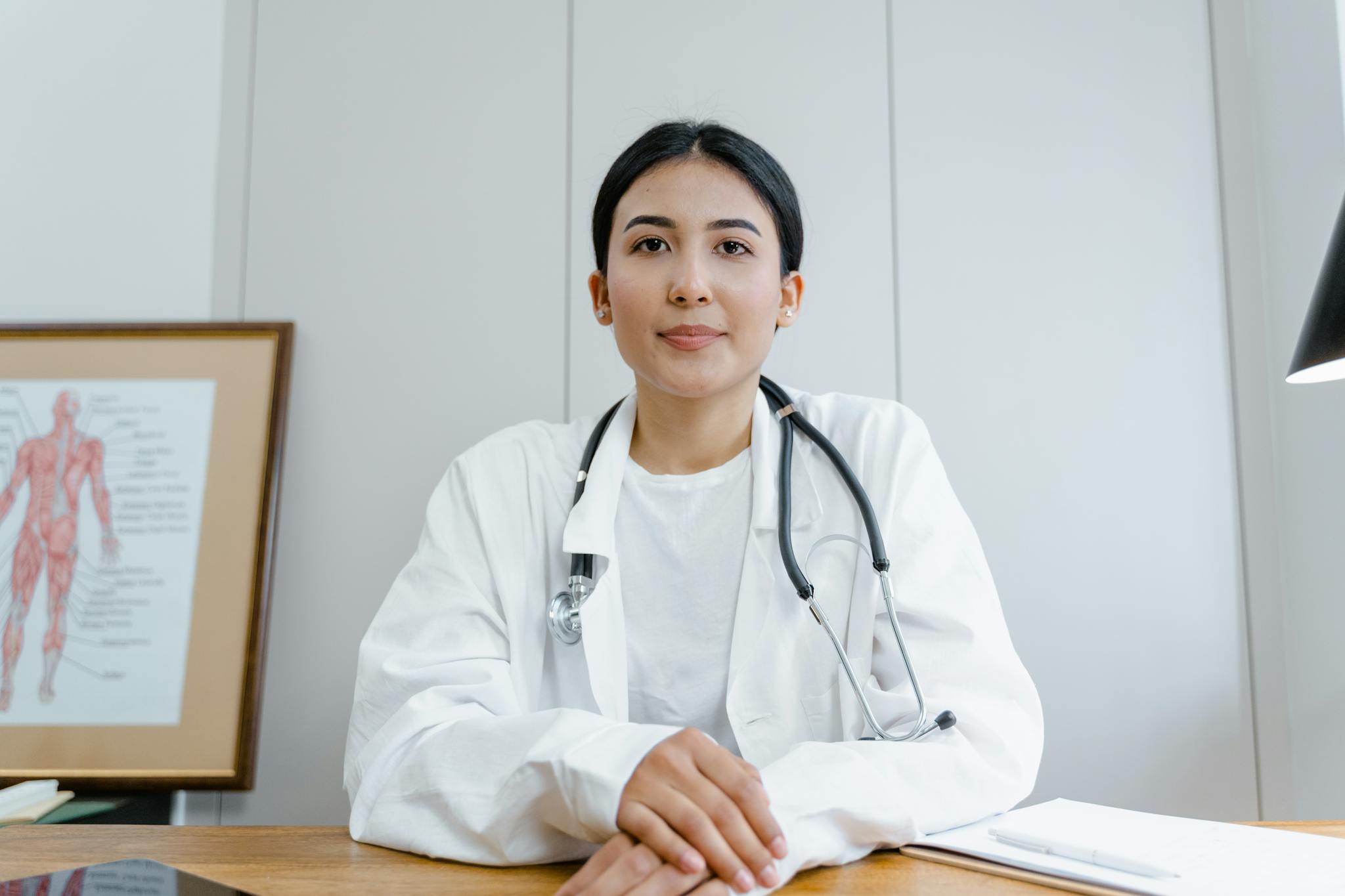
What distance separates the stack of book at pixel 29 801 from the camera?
145cm

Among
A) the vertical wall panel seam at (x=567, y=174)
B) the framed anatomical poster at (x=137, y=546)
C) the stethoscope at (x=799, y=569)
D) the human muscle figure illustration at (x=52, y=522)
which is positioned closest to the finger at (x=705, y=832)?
the stethoscope at (x=799, y=569)

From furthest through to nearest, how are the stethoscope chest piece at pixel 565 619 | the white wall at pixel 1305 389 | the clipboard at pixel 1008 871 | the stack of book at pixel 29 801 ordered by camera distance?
the white wall at pixel 1305 389 → the stack of book at pixel 29 801 → the stethoscope chest piece at pixel 565 619 → the clipboard at pixel 1008 871

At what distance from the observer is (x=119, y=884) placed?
732mm

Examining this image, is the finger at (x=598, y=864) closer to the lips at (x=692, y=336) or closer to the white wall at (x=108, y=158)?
the lips at (x=692, y=336)

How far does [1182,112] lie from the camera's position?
5.96ft

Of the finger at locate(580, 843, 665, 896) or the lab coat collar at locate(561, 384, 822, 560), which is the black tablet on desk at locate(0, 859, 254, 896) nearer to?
the finger at locate(580, 843, 665, 896)

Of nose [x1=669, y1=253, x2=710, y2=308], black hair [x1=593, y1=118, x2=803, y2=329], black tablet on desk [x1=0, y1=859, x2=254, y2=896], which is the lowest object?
black tablet on desk [x1=0, y1=859, x2=254, y2=896]

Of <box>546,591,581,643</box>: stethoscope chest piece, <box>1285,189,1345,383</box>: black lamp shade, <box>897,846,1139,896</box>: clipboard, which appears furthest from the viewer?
<box>546,591,581,643</box>: stethoscope chest piece

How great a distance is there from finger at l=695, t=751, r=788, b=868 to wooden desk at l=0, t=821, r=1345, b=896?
0.14 feet

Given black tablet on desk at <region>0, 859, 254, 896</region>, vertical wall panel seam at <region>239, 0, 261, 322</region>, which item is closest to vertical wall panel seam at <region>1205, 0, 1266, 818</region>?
black tablet on desk at <region>0, 859, 254, 896</region>

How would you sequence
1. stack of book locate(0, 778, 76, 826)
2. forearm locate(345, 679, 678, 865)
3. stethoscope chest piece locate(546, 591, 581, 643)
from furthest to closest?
1. stack of book locate(0, 778, 76, 826)
2. stethoscope chest piece locate(546, 591, 581, 643)
3. forearm locate(345, 679, 678, 865)

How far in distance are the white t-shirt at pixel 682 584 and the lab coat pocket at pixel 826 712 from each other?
0.34 feet

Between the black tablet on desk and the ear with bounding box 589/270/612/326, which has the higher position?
the ear with bounding box 589/270/612/326

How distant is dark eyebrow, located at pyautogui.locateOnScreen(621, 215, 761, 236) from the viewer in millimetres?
1294
